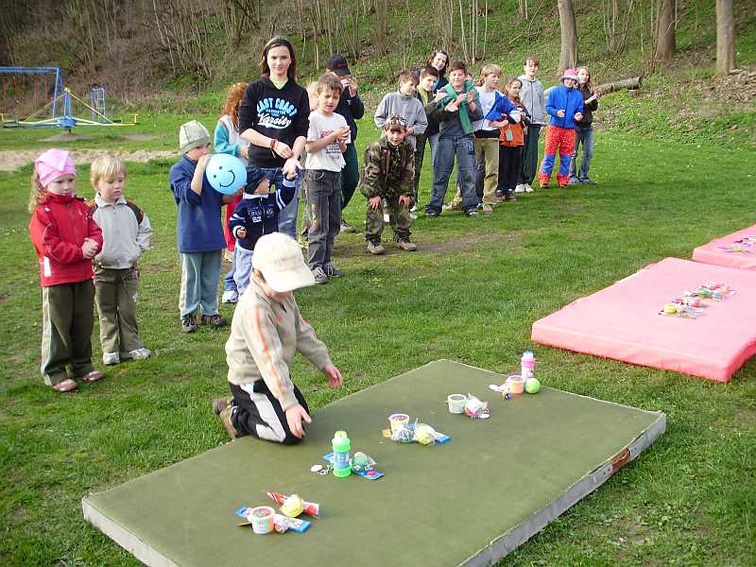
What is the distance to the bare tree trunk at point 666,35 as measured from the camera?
22594 mm

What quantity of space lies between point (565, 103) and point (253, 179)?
6592 millimetres

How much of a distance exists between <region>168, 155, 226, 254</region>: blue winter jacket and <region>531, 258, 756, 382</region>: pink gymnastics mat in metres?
2.53

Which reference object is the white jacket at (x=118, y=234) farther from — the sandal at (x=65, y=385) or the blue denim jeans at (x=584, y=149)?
the blue denim jeans at (x=584, y=149)

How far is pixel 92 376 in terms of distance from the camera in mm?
5078

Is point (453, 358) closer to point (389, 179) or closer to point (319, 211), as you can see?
point (319, 211)

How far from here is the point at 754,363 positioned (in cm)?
493

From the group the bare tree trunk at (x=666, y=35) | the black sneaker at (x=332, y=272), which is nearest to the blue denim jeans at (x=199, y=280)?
the black sneaker at (x=332, y=272)

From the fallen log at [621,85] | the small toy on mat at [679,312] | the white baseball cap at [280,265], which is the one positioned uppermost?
the fallen log at [621,85]

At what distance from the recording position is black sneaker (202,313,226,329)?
6163 millimetres

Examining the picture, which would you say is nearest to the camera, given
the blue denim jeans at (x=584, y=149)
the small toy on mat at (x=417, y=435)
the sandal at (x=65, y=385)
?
the small toy on mat at (x=417, y=435)

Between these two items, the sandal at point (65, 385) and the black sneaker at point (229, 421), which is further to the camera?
the sandal at point (65, 385)

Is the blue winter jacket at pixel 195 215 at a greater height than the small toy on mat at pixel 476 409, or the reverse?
the blue winter jacket at pixel 195 215

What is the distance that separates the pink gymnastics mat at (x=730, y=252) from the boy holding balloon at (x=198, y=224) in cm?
438

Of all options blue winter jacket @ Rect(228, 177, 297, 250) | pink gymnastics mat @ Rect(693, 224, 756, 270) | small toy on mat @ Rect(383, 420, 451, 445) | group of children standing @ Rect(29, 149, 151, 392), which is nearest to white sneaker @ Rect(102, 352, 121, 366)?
group of children standing @ Rect(29, 149, 151, 392)
